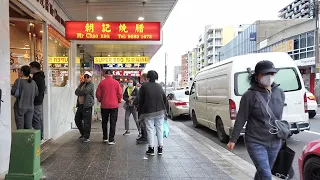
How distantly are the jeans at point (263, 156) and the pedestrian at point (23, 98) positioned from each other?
4.29m

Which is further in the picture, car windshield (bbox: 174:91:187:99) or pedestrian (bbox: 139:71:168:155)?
car windshield (bbox: 174:91:187:99)

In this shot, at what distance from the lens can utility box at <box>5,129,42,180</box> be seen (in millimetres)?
4488

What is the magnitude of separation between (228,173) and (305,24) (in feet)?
110

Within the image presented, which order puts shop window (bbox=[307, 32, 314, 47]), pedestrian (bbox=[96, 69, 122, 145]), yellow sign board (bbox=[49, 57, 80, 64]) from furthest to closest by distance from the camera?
shop window (bbox=[307, 32, 314, 47]) → yellow sign board (bbox=[49, 57, 80, 64]) → pedestrian (bbox=[96, 69, 122, 145])

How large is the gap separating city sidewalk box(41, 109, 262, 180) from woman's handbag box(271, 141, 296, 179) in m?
1.68

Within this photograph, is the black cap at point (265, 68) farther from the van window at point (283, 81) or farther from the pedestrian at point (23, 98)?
the van window at point (283, 81)

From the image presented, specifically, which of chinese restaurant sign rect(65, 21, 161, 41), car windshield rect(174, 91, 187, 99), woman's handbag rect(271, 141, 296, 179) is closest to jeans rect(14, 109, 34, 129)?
chinese restaurant sign rect(65, 21, 161, 41)

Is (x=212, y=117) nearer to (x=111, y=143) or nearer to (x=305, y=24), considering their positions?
(x=111, y=143)

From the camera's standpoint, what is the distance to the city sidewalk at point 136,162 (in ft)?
17.5

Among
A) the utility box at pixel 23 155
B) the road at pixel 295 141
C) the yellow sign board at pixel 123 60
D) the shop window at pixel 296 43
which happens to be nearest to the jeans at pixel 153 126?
the road at pixel 295 141

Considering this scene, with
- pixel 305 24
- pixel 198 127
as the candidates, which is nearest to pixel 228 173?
pixel 198 127

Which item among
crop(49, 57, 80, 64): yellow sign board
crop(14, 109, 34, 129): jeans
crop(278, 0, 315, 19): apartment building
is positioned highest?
crop(278, 0, 315, 19): apartment building

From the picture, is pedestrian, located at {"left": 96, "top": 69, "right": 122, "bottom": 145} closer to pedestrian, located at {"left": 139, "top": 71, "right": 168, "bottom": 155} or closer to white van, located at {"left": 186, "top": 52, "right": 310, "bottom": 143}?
pedestrian, located at {"left": 139, "top": 71, "right": 168, "bottom": 155}

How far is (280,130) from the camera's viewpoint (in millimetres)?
3494
